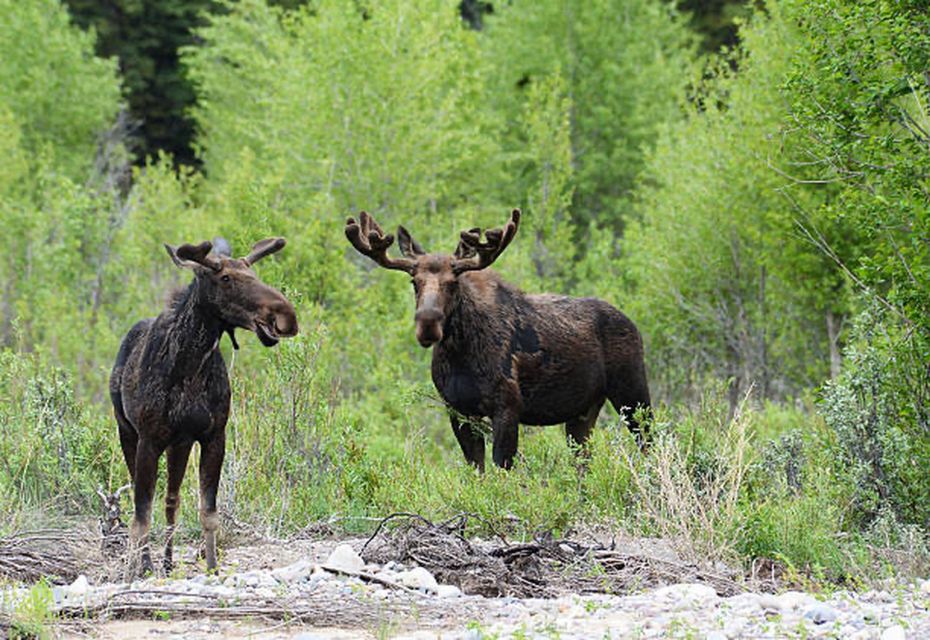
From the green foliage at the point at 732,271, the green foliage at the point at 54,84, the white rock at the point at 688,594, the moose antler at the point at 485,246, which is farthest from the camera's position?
the green foliage at the point at 54,84

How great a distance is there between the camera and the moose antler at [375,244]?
10422 millimetres

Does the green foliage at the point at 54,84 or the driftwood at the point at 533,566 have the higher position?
the green foliage at the point at 54,84

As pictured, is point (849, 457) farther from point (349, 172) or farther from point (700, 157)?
point (349, 172)

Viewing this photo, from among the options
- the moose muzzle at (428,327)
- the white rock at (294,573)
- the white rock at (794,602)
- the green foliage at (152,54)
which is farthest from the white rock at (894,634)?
the green foliage at (152,54)

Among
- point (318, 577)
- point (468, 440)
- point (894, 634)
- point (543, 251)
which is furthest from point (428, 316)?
point (543, 251)

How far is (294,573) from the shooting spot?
25.7 ft

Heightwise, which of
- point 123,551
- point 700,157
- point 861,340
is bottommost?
point 123,551

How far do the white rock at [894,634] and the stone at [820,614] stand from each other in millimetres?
393

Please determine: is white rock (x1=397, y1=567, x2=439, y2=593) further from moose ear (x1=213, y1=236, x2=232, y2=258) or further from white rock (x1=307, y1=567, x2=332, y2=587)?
moose ear (x1=213, y1=236, x2=232, y2=258)

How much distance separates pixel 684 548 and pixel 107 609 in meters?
3.70

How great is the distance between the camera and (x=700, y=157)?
22719 mm

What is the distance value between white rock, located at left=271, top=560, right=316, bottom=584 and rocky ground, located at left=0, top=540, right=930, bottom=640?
16mm

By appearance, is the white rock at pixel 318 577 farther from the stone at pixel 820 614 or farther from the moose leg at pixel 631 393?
the moose leg at pixel 631 393

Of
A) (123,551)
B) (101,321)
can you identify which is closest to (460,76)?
(101,321)
